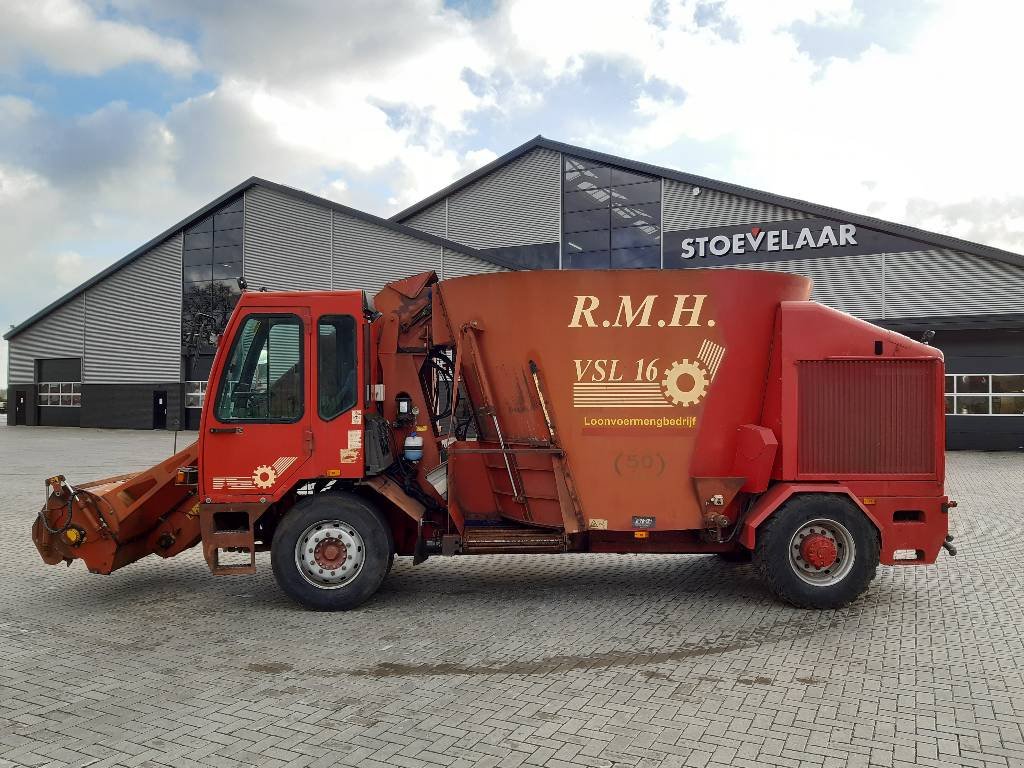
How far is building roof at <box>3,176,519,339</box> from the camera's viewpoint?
32.0 m

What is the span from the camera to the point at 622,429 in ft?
20.8

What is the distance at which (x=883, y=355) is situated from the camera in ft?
20.7

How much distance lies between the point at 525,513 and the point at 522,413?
0.90m

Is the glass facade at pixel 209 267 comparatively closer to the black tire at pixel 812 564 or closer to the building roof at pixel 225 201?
the building roof at pixel 225 201

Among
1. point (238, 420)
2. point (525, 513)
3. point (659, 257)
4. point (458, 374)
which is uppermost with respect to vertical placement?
point (659, 257)

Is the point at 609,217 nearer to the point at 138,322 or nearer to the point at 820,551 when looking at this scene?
the point at 138,322

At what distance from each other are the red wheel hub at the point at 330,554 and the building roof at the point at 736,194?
87.4 ft

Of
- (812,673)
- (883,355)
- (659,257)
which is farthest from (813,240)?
(812,673)

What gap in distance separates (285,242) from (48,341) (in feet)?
59.6

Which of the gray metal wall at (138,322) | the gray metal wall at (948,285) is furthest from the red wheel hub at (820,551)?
the gray metal wall at (138,322)

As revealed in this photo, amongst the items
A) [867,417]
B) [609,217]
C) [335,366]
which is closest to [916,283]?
[609,217]

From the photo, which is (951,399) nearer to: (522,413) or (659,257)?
(659,257)

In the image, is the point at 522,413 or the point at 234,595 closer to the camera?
the point at 522,413

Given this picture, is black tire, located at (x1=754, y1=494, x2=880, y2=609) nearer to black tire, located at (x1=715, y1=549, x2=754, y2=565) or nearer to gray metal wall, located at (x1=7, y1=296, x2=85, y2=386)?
black tire, located at (x1=715, y1=549, x2=754, y2=565)
